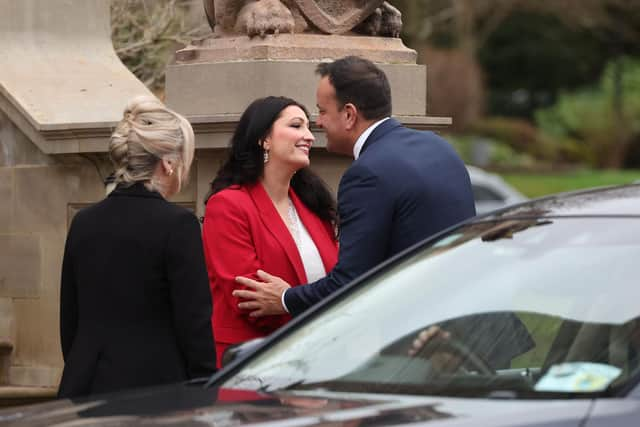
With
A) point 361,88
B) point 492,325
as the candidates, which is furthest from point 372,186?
point 492,325

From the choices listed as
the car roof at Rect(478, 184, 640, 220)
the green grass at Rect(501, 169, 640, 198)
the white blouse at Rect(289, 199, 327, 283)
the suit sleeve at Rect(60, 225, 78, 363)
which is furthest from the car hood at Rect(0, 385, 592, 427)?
the green grass at Rect(501, 169, 640, 198)

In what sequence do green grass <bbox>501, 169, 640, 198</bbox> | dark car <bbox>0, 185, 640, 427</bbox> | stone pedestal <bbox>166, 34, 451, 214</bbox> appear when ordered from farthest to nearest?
green grass <bbox>501, 169, 640, 198</bbox> < stone pedestal <bbox>166, 34, 451, 214</bbox> < dark car <bbox>0, 185, 640, 427</bbox>

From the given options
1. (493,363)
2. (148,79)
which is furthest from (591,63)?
(493,363)

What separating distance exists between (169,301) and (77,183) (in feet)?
10.4

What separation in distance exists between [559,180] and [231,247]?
32.7 m

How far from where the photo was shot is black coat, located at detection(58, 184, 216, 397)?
16.7 ft

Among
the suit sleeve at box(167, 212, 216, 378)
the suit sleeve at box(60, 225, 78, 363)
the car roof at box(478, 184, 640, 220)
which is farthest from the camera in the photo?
the suit sleeve at box(60, 225, 78, 363)

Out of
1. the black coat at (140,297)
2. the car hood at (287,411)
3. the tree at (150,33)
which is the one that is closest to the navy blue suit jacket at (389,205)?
the black coat at (140,297)

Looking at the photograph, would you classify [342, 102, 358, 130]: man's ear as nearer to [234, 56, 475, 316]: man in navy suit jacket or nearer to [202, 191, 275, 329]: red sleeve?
[234, 56, 475, 316]: man in navy suit jacket

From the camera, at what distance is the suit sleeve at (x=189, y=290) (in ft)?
16.7

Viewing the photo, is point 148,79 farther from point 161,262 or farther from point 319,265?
point 161,262

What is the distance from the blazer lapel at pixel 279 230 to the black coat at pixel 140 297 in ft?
2.68

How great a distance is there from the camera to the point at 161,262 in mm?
5105

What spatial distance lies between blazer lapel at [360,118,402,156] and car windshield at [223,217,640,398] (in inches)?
52.3
